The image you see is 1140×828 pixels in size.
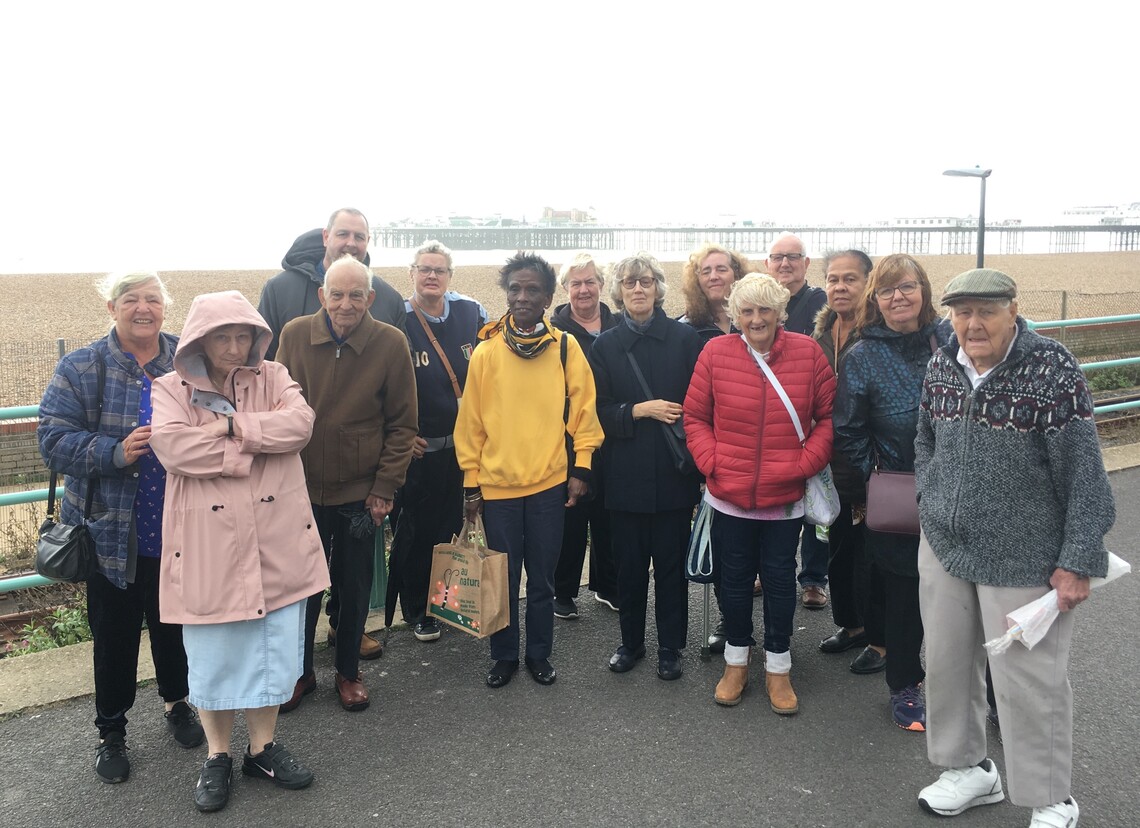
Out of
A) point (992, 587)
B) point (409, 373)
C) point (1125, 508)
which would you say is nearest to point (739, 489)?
point (992, 587)

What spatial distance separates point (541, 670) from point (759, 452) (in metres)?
1.41

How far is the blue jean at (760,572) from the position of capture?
4008 mm

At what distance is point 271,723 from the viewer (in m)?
3.41

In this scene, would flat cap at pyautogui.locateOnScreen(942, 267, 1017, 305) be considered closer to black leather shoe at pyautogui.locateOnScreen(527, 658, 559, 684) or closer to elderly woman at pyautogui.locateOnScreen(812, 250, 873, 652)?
elderly woman at pyautogui.locateOnScreen(812, 250, 873, 652)

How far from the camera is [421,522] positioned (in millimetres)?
4812

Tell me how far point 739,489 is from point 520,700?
1323 millimetres

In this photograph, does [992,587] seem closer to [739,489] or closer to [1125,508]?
[739,489]

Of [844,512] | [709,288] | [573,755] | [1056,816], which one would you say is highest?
[709,288]

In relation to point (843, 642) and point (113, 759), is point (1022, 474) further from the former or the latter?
point (113, 759)

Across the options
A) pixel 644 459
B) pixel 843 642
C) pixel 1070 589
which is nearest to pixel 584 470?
pixel 644 459

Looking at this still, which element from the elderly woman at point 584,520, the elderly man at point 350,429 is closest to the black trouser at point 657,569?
the elderly woman at point 584,520

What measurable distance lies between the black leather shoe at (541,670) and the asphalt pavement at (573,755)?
0.06 metres

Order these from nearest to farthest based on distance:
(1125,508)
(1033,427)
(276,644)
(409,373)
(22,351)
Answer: (1033,427)
(276,644)
(409,373)
(1125,508)
(22,351)

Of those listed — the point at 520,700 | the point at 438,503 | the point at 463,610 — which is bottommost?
the point at 520,700
